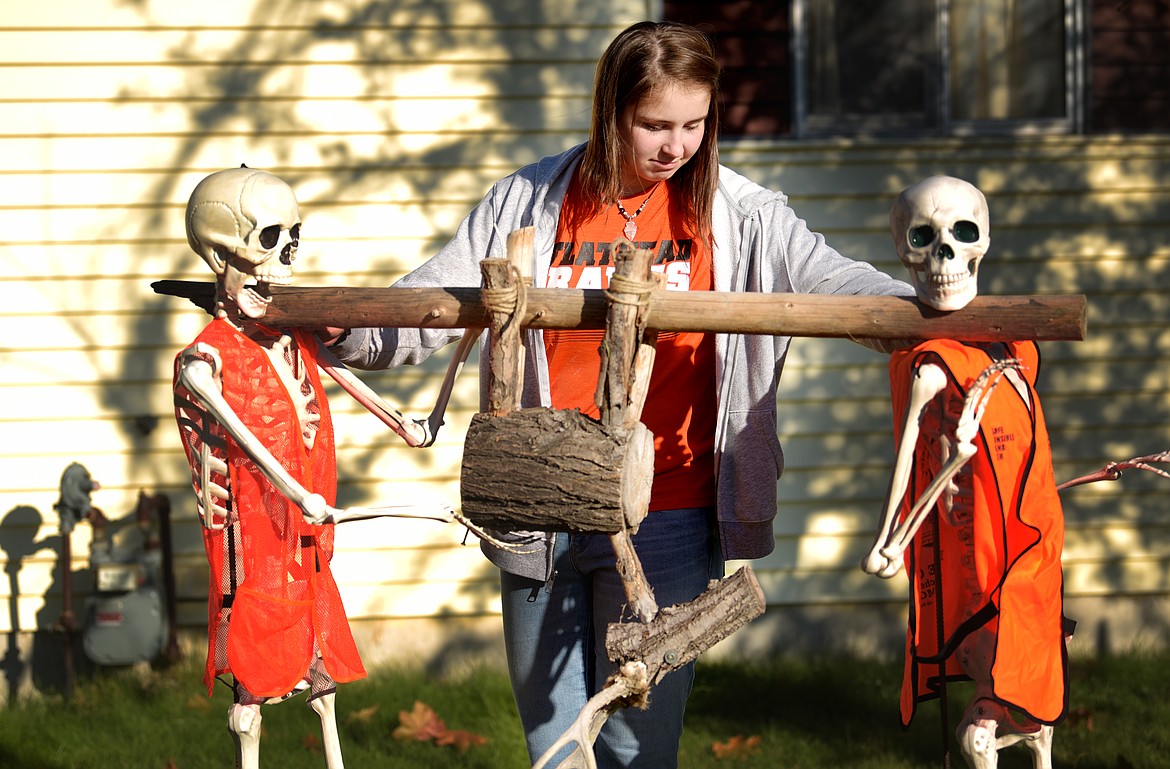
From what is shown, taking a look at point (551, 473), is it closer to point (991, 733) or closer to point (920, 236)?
point (920, 236)

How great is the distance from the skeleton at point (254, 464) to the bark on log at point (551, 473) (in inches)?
6.9

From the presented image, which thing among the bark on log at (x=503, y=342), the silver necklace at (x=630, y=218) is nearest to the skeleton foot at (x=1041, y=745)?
the bark on log at (x=503, y=342)

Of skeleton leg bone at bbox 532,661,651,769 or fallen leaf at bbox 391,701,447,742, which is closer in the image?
skeleton leg bone at bbox 532,661,651,769

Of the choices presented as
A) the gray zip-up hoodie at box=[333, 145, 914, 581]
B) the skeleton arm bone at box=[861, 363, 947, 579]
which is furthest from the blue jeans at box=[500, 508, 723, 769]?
the skeleton arm bone at box=[861, 363, 947, 579]

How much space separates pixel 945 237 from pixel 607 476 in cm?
82

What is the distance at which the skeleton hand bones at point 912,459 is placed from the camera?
7.80 ft

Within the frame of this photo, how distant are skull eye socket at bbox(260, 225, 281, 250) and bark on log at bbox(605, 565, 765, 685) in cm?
108

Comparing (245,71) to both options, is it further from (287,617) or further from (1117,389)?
(1117,389)

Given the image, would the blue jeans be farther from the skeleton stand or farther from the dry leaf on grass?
the dry leaf on grass

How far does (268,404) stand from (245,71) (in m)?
3.31

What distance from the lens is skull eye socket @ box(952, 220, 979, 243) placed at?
242 centimetres

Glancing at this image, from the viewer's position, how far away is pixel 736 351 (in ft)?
9.48

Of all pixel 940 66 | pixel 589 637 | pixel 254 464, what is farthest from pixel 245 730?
pixel 940 66

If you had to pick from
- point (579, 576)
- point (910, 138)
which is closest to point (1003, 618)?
point (579, 576)
